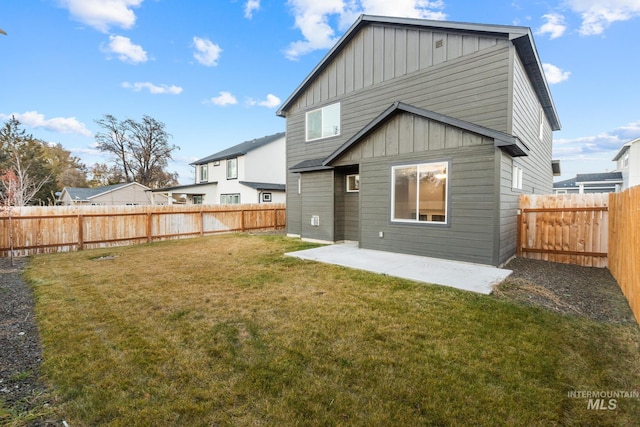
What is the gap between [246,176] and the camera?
20.1 metres

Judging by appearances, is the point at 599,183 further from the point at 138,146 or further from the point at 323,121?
the point at 138,146

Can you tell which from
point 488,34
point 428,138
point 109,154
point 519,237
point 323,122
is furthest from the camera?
point 109,154

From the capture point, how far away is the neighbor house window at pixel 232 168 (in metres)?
20.7

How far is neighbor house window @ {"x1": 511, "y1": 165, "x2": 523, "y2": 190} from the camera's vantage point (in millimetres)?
7098

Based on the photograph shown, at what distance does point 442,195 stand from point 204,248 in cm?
760

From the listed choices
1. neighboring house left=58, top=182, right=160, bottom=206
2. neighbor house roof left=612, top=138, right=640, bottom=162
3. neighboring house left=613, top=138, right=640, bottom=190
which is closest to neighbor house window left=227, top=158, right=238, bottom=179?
neighboring house left=58, top=182, right=160, bottom=206

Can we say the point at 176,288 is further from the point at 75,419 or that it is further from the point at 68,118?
the point at 68,118

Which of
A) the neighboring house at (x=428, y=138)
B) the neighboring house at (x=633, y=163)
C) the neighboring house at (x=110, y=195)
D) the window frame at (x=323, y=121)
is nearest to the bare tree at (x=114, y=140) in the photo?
the neighboring house at (x=110, y=195)

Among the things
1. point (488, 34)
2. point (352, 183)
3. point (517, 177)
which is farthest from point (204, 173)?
Answer: point (517, 177)

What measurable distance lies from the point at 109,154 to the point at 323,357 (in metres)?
38.9

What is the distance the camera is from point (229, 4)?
12.7 m

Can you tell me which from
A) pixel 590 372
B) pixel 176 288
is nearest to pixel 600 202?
pixel 590 372

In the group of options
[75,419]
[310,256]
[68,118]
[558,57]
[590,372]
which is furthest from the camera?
[68,118]

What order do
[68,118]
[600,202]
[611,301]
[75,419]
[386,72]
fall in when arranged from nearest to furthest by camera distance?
[75,419] < [611,301] < [600,202] < [386,72] < [68,118]
